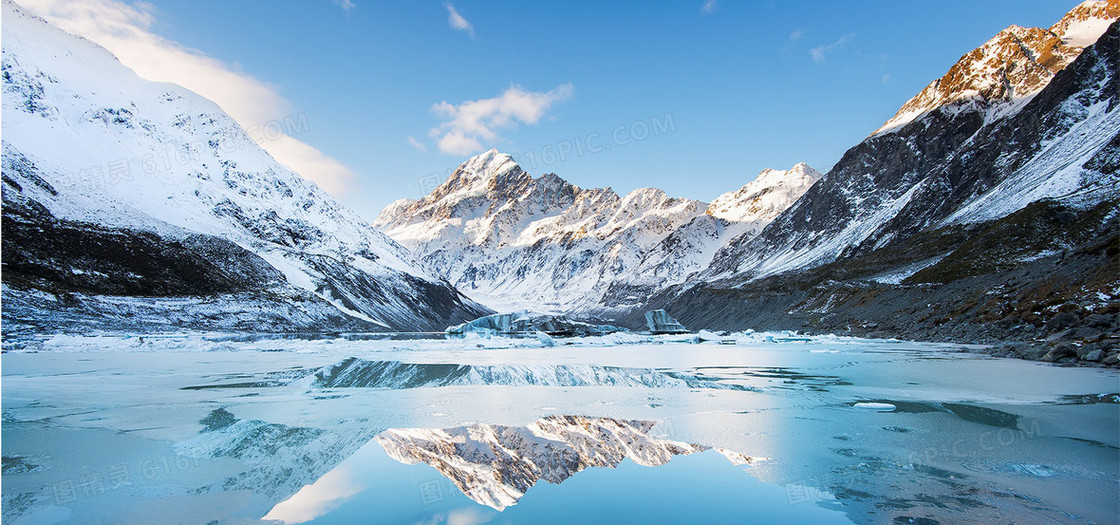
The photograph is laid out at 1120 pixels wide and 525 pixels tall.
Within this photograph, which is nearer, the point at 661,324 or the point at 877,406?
the point at 877,406

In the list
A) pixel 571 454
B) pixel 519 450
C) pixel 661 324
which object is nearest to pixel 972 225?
pixel 661 324

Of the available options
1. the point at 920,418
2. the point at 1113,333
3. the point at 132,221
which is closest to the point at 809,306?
the point at 1113,333

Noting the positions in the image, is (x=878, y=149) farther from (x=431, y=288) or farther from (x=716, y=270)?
(x=431, y=288)

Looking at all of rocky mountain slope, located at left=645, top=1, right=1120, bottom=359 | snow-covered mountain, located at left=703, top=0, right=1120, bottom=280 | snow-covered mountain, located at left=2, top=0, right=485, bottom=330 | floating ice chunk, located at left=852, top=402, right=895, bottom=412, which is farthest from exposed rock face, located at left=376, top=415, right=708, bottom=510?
snow-covered mountain, located at left=703, top=0, right=1120, bottom=280

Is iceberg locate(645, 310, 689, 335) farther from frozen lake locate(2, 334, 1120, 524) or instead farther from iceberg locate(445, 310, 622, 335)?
frozen lake locate(2, 334, 1120, 524)

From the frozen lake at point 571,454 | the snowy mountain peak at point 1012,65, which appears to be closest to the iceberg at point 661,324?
the frozen lake at point 571,454

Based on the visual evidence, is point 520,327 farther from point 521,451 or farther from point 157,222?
point 521,451

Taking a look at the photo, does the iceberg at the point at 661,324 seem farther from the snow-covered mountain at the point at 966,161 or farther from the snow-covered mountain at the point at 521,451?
the snow-covered mountain at the point at 521,451
